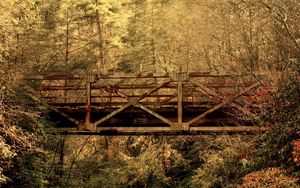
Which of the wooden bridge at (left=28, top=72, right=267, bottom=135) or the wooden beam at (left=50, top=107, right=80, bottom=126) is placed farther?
Result: the wooden beam at (left=50, top=107, right=80, bottom=126)

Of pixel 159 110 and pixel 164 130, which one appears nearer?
pixel 164 130

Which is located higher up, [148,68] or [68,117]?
[148,68]

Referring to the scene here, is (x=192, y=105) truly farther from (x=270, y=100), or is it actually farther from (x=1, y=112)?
(x=1, y=112)

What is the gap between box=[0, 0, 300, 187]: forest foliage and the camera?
11711mm

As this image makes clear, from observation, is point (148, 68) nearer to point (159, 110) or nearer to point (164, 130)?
point (159, 110)

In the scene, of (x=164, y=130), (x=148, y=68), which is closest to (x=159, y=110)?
(x=164, y=130)

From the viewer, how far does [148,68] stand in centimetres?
3047

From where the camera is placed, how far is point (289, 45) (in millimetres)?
17609

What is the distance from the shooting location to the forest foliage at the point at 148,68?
11.7 m

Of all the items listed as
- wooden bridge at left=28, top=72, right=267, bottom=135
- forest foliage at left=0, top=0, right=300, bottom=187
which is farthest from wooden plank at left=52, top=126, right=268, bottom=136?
forest foliage at left=0, top=0, right=300, bottom=187

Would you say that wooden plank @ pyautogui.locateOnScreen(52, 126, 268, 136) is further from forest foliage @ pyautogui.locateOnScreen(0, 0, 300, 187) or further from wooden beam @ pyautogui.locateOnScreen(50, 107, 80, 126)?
forest foliage @ pyautogui.locateOnScreen(0, 0, 300, 187)

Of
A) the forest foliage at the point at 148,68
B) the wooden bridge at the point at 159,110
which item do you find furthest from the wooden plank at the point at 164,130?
the forest foliage at the point at 148,68

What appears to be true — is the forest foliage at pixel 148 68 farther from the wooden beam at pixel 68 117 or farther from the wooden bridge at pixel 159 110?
the wooden bridge at pixel 159 110

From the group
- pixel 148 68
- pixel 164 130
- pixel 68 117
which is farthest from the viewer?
pixel 148 68
